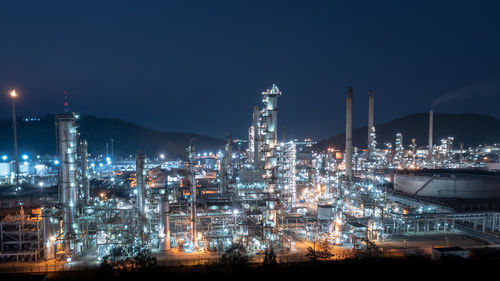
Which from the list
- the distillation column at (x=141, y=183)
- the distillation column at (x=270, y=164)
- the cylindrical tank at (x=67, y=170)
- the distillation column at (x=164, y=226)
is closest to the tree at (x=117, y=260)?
the distillation column at (x=164, y=226)

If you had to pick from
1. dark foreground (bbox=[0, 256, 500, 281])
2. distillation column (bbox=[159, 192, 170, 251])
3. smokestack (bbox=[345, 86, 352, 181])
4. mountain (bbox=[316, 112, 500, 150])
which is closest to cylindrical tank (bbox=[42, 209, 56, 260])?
dark foreground (bbox=[0, 256, 500, 281])

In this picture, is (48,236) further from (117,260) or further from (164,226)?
(164,226)

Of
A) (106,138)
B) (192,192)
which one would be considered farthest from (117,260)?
(106,138)

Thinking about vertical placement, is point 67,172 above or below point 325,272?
above

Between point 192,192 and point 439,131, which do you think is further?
point 439,131

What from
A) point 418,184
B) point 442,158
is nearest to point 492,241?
point 418,184

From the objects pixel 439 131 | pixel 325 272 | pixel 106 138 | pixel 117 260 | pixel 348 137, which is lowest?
pixel 106 138

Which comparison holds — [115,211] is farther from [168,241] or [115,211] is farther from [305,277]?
[305,277]

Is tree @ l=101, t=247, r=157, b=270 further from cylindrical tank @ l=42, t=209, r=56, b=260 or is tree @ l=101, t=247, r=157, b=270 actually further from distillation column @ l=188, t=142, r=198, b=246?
cylindrical tank @ l=42, t=209, r=56, b=260
